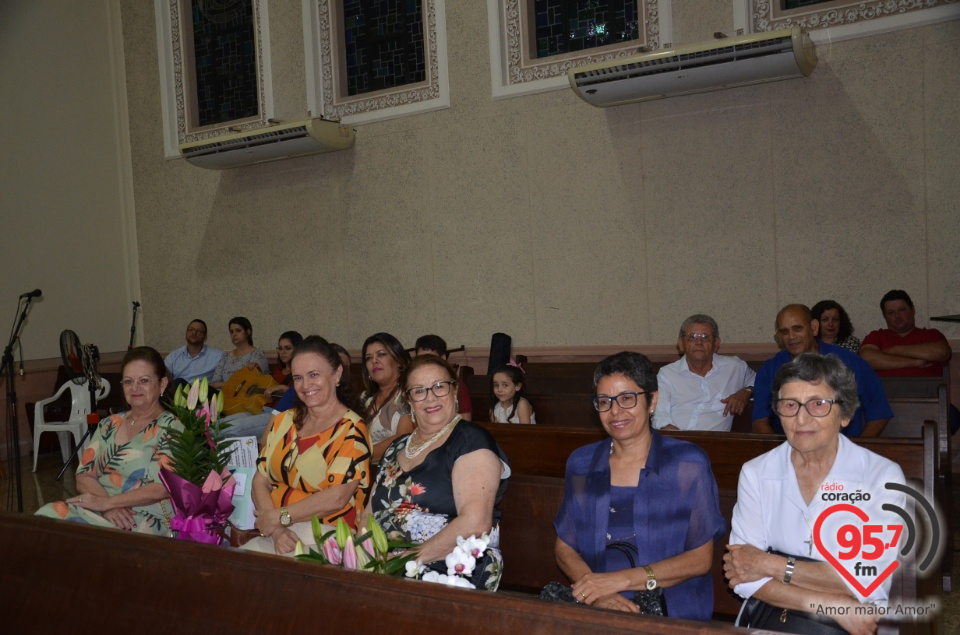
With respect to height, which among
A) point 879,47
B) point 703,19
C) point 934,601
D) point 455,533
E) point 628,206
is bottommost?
point 934,601

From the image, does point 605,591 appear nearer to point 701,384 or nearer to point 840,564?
point 840,564

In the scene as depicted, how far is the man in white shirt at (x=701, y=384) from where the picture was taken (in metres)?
4.52

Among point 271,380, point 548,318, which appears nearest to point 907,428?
point 548,318

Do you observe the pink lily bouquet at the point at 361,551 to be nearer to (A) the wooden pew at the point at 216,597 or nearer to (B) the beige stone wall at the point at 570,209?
(A) the wooden pew at the point at 216,597

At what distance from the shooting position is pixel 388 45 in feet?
26.8

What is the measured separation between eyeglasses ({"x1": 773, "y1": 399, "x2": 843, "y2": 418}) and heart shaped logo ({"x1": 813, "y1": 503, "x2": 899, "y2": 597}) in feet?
0.76

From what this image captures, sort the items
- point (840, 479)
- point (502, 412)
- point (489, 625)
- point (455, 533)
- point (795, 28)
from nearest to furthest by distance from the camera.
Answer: point (489, 625) < point (840, 479) < point (455, 533) < point (502, 412) < point (795, 28)

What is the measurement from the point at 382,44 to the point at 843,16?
415 centimetres

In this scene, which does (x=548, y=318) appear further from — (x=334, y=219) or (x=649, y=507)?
(x=649, y=507)

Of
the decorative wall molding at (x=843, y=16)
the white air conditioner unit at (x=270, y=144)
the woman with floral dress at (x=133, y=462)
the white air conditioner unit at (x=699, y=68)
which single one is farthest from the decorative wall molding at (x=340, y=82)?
the woman with floral dress at (x=133, y=462)

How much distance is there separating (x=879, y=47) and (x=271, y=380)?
5.23 m

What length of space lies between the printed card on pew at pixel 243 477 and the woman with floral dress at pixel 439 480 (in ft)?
2.42

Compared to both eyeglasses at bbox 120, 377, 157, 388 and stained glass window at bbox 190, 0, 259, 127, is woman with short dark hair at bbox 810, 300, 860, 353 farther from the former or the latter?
stained glass window at bbox 190, 0, 259, 127

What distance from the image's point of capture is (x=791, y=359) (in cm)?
390
